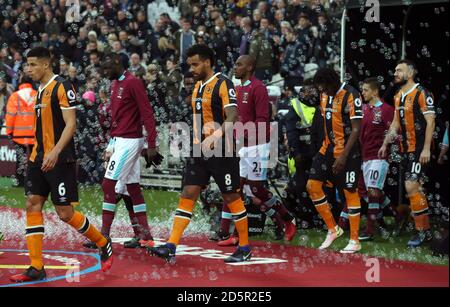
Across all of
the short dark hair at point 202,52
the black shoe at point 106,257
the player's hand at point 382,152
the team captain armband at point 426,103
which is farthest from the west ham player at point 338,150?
the black shoe at point 106,257

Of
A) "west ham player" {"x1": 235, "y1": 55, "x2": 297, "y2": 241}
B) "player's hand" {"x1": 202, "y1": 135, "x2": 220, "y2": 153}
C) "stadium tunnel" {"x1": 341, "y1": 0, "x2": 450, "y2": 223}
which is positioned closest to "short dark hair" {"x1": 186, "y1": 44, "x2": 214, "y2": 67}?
"player's hand" {"x1": 202, "y1": 135, "x2": 220, "y2": 153}

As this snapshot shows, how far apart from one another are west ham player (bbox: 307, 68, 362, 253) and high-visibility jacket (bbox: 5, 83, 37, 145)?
27.3 ft

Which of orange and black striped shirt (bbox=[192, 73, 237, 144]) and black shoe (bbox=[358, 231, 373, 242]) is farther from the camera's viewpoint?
black shoe (bbox=[358, 231, 373, 242])

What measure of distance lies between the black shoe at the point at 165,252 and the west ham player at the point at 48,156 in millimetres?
850

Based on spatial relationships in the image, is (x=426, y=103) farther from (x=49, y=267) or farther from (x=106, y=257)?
(x=49, y=267)

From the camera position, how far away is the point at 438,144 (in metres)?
12.1

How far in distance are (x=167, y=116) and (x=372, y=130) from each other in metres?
5.77

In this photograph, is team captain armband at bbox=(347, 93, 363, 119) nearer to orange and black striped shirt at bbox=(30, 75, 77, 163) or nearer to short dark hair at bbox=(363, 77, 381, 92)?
short dark hair at bbox=(363, 77, 381, 92)

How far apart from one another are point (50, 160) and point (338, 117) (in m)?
3.69

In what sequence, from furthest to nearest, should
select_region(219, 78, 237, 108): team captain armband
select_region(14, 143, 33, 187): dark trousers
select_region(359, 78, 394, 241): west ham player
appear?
1. select_region(14, 143, 33, 187): dark trousers
2. select_region(359, 78, 394, 241): west ham player
3. select_region(219, 78, 237, 108): team captain armband

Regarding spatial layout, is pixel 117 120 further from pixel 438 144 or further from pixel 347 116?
pixel 438 144

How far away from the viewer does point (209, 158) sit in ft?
28.4

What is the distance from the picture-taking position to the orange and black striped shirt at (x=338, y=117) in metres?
9.71

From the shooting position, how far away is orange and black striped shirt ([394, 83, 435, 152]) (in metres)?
9.88
